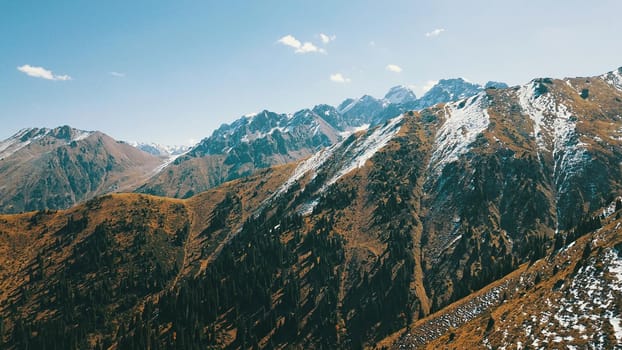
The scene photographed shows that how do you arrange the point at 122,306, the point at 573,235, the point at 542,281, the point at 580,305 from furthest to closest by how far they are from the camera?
1. the point at 122,306
2. the point at 573,235
3. the point at 542,281
4. the point at 580,305

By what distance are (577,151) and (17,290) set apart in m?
305

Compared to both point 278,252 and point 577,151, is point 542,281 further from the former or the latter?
point 577,151

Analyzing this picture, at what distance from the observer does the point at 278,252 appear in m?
177

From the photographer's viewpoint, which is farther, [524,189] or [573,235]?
[524,189]

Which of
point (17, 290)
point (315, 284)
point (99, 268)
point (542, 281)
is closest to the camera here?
point (542, 281)

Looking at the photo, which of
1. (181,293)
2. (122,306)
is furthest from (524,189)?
(122,306)

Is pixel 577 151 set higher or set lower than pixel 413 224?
higher

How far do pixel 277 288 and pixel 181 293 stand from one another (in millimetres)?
44388

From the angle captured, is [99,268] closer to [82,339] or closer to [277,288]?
[82,339]

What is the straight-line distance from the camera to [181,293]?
531ft

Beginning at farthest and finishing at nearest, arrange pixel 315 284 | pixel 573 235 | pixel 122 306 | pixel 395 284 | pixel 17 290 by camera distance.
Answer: pixel 17 290 < pixel 122 306 < pixel 315 284 < pixel 395 284 < pixel 573 235

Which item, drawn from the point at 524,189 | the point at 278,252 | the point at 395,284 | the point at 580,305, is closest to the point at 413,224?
the point at 395,284

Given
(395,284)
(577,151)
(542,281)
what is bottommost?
(395,284)

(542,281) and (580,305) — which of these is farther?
(542,281)
